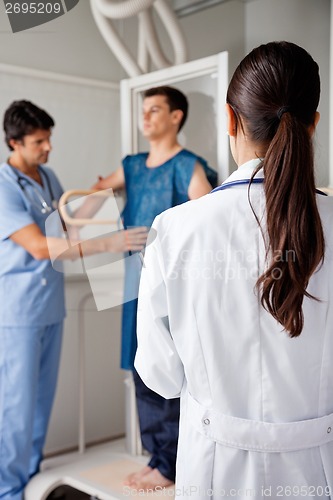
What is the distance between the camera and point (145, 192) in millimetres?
1832

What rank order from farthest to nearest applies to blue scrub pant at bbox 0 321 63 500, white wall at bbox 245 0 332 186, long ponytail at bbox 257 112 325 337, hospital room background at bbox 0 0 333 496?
hospital room background at bbox 0 0 333 496
blue scrub pant at bbox 0 321 63 500
white wall at bbox 245 0 332 186
long ponytail at bbox 257 112 325 337

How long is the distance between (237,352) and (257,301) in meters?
0.08

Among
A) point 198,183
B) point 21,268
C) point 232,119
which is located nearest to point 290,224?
point 232,119

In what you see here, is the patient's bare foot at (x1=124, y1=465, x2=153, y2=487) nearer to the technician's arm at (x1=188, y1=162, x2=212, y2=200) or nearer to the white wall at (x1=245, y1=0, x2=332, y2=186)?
Result: the technician's arm at (x1=188, y1=162, x2=212, y2=200)

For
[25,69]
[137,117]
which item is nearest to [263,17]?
[137,117]

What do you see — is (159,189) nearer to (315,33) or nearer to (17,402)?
(315,33)

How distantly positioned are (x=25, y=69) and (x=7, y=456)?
1.31 meters

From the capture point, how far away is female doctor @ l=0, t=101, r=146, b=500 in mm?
1848

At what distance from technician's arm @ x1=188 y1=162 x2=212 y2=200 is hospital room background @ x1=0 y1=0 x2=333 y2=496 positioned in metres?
0.41

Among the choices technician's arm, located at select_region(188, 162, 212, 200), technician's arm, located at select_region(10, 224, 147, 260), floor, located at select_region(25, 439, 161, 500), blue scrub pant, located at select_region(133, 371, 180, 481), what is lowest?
floor, located at select_region(25, 439, 161, 500)

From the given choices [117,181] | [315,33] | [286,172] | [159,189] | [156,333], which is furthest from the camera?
[117,181]

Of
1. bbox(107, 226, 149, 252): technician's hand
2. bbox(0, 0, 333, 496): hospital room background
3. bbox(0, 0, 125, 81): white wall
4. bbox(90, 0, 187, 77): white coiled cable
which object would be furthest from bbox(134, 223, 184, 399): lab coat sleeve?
bbox(0, 0, 125, 81): white wall

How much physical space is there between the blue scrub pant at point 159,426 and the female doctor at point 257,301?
87 cm

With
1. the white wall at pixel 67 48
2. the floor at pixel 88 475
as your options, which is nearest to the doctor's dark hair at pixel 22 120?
the white wall at pixel 67 48
